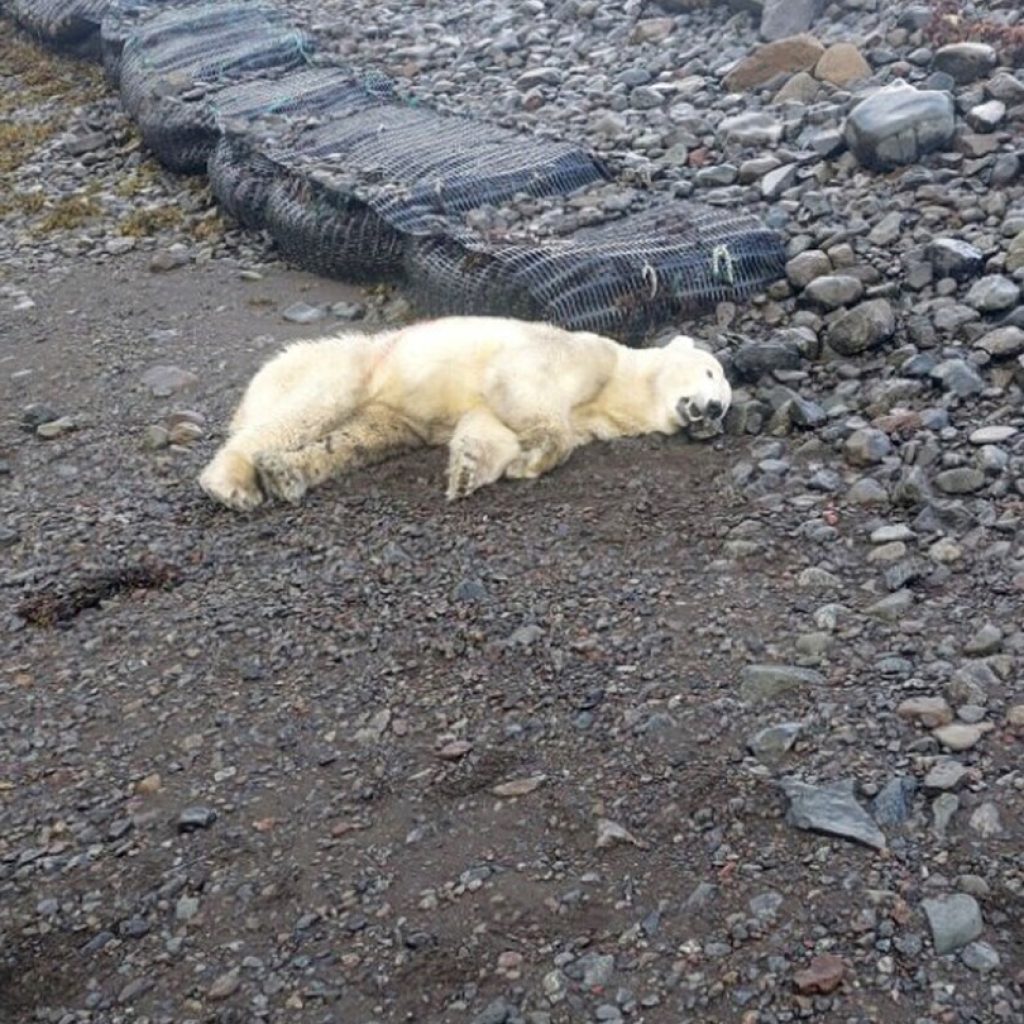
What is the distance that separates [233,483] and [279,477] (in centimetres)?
21

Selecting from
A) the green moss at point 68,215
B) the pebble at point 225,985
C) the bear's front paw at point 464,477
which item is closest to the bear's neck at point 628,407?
the bear's front paw at point 464,477

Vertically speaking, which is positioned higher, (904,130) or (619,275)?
(904,130)

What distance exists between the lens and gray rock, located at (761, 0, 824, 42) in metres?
11.7

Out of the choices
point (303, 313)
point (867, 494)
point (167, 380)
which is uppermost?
point (867, 494)

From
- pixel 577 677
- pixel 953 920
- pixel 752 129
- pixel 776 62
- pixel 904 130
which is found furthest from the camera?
pixel 776 62

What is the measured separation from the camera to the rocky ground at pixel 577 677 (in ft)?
13.5

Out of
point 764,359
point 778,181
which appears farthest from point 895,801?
point 778,181

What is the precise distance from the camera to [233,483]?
6.82 m

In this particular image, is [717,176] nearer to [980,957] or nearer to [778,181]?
[778,181]

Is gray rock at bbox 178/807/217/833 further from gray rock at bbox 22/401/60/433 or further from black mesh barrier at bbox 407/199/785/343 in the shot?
black mesh barrier at bbox 407/199/785/343

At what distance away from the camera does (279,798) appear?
486 cm

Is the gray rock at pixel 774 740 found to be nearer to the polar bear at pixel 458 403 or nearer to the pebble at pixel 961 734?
the pebble at pixel 961 734

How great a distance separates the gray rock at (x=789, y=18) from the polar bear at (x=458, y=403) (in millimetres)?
5337

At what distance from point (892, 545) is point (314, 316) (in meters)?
4.58
